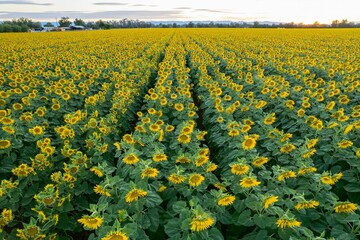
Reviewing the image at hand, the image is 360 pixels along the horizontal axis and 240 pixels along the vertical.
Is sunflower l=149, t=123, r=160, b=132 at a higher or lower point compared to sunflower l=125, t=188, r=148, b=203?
lower

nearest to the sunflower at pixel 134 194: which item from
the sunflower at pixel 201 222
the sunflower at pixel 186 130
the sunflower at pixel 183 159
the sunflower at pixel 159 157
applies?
the sunflower at pixel 201 222

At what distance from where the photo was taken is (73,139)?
15.2ft

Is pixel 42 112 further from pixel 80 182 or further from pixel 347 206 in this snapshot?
pixel 347 206

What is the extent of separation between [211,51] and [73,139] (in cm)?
1273

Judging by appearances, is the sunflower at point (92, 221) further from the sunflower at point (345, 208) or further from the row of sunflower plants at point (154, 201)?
the sunflower at point (345, 208)

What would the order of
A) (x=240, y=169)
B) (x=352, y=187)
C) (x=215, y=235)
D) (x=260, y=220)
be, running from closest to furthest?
(x=215, y=235), (x=260, y=220), (x=240, y=169), (x=352, y=187)

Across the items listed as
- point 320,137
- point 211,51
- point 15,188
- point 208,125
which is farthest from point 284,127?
point 211,51

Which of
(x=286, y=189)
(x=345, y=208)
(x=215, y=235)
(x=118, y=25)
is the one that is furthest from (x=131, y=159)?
(x=118, y=25)

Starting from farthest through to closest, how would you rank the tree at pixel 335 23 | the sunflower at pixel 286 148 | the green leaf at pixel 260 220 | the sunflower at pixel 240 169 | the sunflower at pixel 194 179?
the tree at pixel 335 23 → the sunflower at pixel 286 148 → the sunflower at pixel 240 169 → the sunflower at pixel 194 179 → the green leaf at pixel 260 220

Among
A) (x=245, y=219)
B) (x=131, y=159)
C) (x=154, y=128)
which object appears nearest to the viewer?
(x=245, y=219)

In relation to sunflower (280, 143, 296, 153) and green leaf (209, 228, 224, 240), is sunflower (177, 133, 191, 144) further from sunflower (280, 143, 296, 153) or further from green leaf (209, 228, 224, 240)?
green leaf (209, 228, 224, 240)

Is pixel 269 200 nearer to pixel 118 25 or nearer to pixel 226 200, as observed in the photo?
pixel 226 200

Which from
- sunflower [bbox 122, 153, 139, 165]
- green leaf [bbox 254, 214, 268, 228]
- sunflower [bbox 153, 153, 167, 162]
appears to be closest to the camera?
green leaf [bbox 254, 214, 268, 228]

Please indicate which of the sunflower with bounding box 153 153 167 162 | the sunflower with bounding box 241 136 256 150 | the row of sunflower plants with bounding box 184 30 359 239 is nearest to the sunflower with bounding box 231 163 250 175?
the row of sunflower plants with bounding box 184 30 359 239
